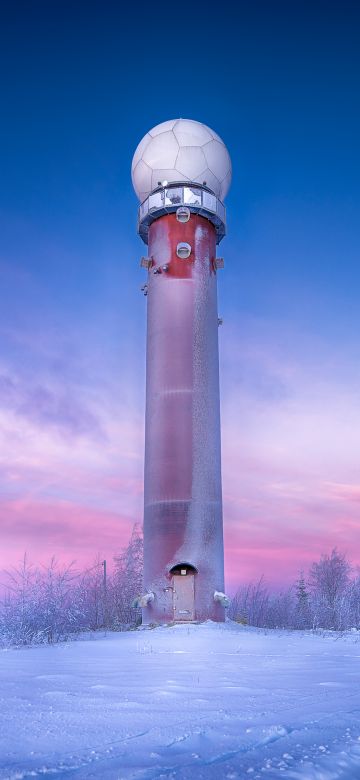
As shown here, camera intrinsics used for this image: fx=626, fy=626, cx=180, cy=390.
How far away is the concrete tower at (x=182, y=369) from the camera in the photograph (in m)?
21.9

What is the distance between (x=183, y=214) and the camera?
82.8 ft

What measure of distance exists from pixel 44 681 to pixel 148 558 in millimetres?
17103

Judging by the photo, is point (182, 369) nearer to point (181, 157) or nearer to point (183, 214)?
point (183, 214)

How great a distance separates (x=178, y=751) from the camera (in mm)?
3172

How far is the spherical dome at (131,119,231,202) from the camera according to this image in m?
25.9

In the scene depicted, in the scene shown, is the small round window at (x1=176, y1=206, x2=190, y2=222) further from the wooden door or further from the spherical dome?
the wooden door

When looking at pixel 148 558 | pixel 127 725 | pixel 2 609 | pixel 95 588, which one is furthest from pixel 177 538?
pixel 127 725

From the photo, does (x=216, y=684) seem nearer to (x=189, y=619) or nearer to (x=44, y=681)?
(x=44, y=681)

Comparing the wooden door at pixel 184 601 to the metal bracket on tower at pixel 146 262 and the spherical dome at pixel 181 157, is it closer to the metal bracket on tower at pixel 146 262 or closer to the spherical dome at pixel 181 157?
the metal bracket on tower at pixel 146 262

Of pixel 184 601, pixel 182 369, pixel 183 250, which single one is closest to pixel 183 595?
pixel 184 601

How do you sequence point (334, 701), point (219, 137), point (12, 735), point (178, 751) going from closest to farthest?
point (178, 751)
point (12, 735)
point (334, 701)
point (219, 137)

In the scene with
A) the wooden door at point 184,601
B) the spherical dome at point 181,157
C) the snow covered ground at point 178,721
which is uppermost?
the spherical dome at point 181,157

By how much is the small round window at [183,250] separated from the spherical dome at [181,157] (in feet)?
9.50

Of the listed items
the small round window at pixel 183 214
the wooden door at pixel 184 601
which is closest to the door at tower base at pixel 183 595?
the wooden door at pixel 184 601
